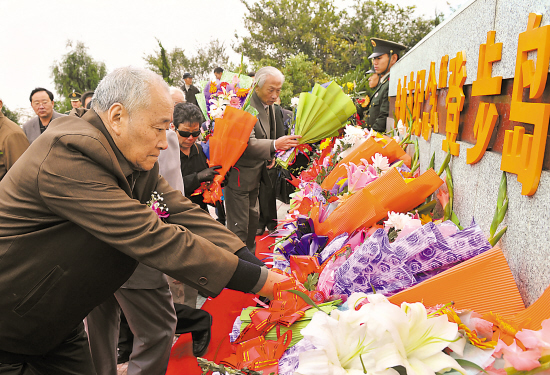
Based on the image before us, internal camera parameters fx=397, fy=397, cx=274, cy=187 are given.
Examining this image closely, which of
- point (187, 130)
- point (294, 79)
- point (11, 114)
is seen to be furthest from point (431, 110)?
point (11, 114)

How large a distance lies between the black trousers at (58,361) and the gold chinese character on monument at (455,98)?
1.86 m

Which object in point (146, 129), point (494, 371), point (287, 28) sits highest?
point (287, 28)

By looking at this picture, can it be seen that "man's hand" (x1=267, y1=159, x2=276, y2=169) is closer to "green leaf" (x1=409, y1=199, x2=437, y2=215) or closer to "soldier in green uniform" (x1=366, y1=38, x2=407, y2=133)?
"soldier in green uniform" (x1=366, y1=38, x2=407, y2=133)

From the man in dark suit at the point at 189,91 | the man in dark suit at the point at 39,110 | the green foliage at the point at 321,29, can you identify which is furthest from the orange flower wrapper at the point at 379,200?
the green foliage at the point at 321,29

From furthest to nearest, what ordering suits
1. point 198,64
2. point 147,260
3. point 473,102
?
point 198,64 → point 473,102 → point 147,260

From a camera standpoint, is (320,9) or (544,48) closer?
(544,48)

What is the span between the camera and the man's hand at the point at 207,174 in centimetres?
329

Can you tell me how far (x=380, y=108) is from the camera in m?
4.75

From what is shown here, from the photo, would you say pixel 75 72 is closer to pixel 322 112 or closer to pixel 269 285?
pixel 322 112

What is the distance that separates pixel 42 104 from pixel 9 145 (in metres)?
1.37

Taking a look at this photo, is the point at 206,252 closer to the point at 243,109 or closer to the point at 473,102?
the point at 473,102

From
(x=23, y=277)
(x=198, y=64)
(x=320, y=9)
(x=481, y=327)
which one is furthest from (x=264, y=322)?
(x=198, y=64)

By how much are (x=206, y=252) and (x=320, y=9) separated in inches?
1176

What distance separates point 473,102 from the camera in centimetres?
155
